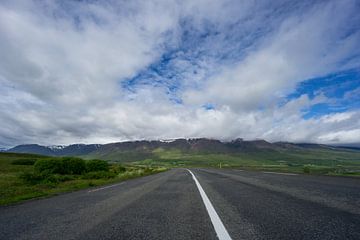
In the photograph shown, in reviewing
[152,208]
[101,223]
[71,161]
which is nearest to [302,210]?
[152,208]

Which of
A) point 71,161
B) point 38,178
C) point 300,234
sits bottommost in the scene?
point 300,234

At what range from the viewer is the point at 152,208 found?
21.7ft

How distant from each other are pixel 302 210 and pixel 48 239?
5585mm

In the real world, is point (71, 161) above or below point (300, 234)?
above

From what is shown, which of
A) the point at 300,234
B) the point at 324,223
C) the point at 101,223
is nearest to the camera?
the point at 300,234

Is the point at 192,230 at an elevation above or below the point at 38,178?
below

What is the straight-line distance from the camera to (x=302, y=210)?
18.2ft

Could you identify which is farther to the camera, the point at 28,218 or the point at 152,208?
the point at 152,208

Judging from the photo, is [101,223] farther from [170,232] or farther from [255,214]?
[255,214]

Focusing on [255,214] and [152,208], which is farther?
[152,208]

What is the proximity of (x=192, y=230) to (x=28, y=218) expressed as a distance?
14.9ft

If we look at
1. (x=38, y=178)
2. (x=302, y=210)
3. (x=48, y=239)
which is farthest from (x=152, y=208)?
(x=38, y=178)

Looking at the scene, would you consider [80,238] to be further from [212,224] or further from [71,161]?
[71,161]

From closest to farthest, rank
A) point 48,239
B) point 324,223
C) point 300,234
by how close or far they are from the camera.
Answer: point 300,234
point 48,239
point 324,223
